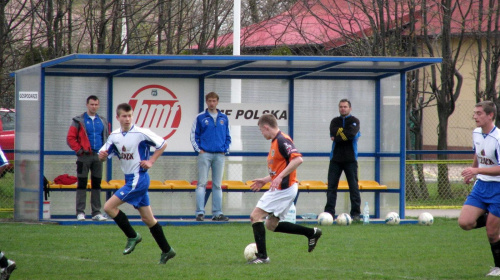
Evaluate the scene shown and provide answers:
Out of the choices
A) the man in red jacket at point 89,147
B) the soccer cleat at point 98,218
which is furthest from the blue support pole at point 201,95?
the soccer cleat at point 98,218

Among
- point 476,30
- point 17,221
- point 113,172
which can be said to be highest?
point 476,30

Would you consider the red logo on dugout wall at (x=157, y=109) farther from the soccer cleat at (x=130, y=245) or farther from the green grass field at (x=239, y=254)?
the soccer cleat at (x=130, y=245)

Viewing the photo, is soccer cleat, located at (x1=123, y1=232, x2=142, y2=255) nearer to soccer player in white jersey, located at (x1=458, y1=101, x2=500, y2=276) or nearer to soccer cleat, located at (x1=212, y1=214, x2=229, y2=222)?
soccer player in white jersey, located at (x1=458, y1=101, x2=500, y2=276)

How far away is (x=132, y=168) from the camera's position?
26.8 feet

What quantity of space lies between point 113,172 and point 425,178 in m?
7.36

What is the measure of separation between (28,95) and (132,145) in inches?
201

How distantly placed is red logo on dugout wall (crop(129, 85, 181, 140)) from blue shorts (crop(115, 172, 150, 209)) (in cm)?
532

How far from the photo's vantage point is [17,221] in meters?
12.5

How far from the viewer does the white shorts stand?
7984 millimetres

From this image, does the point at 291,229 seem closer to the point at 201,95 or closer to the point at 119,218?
the point at 119,218

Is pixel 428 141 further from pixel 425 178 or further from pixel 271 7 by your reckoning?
pixel 425 178

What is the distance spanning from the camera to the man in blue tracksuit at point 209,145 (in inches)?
486

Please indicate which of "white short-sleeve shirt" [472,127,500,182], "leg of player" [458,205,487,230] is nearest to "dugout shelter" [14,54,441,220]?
"white short-sleeve shirt" [472,127,500,182]

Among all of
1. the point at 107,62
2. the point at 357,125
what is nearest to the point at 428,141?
the point at 357,125
